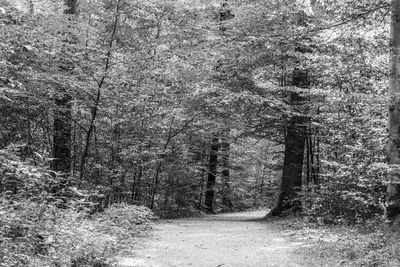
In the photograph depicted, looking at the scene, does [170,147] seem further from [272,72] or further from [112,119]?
[272,72]

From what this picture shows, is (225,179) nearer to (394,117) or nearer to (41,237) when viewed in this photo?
(394,117)

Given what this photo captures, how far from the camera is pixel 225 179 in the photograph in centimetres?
2342

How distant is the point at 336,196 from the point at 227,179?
42.8 feet

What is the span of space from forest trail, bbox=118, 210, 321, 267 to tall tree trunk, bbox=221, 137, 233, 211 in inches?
408

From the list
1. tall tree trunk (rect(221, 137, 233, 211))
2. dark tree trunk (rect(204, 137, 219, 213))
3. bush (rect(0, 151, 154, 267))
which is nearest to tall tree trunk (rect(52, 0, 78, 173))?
bush (rect(0, 151, 154, 267))

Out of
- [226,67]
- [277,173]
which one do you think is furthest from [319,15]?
[277,173]

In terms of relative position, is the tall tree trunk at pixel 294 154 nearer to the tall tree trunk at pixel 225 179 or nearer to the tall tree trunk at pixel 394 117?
the tall tree trunk at pixel 225 179

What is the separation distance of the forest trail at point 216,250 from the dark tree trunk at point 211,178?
9.71 metres

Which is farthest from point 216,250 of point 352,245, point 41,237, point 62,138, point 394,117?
point 62,138

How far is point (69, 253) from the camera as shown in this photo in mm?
5805

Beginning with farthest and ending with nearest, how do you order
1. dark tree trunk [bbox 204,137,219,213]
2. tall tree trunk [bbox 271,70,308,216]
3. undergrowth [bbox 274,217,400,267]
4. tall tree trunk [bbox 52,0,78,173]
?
1. dark tree trunk [bbox 204,137,219,213]
2. tall tree trunk [bbox 271,70,308,216]
3. tall tree trunk [bbox 52,0,78,173]
4. undergrowth [bbox 274,217,400,267]

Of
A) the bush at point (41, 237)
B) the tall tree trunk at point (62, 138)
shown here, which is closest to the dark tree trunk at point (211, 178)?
the tall tree trunk at point (62, 138)

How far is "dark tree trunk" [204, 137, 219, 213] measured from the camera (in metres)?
20.7

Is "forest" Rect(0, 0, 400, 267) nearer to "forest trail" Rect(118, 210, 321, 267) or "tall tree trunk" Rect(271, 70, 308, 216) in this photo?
"tall tree trunk" Rect(271, 70, 308, 216)
